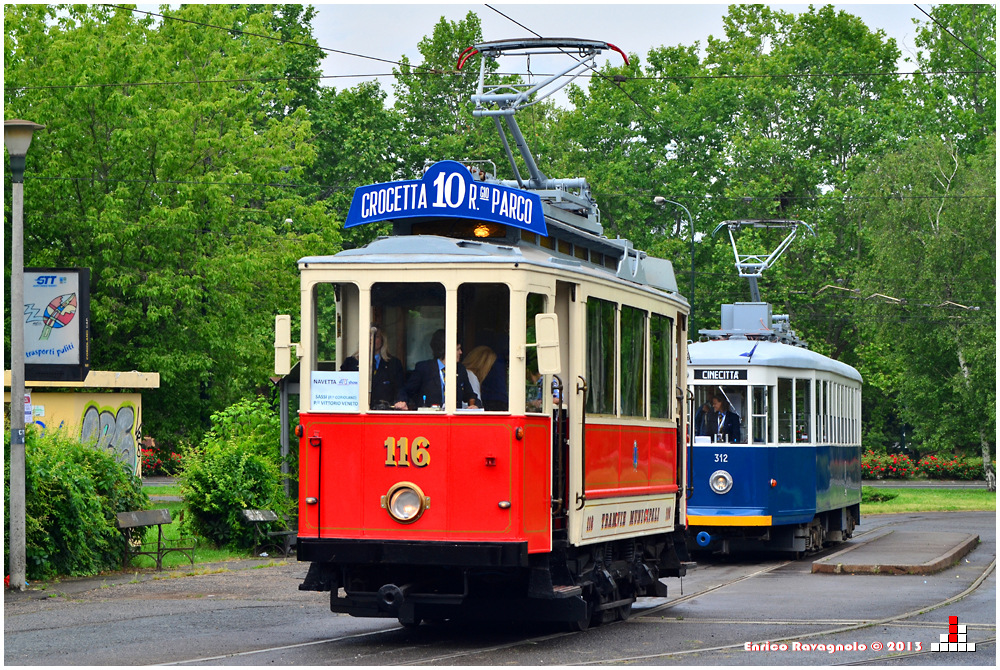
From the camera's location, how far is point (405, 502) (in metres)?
11.2

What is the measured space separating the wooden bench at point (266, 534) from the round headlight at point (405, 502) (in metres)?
8.55

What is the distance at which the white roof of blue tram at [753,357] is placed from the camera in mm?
20953

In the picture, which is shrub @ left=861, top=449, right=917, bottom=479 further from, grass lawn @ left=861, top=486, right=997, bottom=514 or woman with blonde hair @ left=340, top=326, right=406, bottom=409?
woman with blonde hair @ left=340, top=326, right=406, bottom=409

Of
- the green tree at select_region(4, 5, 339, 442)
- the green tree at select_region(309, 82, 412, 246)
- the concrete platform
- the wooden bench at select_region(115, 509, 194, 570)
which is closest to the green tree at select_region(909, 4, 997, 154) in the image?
the green tree at select_region(309, 82, 412, 246)

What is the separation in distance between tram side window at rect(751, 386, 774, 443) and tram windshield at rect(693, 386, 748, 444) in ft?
0.46

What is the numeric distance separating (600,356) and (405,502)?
2209mm

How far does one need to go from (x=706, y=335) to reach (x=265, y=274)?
13683mm

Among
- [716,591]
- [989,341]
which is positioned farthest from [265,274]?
Result: [989,341]

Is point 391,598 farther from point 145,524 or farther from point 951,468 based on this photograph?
point 951,468

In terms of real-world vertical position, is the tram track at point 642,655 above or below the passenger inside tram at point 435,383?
below

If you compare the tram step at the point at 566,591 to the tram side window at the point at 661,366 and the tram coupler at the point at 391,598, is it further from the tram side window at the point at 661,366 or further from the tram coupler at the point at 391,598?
the tram side window at the point at 661,366

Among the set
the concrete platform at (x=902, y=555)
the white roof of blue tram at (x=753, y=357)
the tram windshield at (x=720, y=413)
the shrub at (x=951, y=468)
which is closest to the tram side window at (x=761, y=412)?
the tram windshield at (x=720, y=413)

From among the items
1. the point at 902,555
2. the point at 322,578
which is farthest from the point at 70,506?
the point at 902,555

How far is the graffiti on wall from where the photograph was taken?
2472cm
